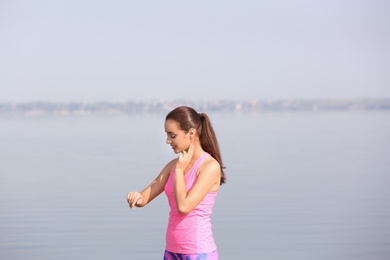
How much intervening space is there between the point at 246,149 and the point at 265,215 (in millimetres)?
8774

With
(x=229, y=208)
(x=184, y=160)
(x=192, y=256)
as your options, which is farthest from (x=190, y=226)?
(x=229, y=208)

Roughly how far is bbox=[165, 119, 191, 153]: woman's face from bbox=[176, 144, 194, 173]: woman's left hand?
21 mm

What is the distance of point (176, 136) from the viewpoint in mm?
2771

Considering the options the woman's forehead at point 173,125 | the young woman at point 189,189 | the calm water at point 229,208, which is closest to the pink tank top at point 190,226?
the young woman at point 189,189

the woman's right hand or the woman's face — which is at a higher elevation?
the woman's face

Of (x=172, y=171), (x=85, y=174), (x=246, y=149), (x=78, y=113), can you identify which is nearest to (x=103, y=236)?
(x=172, y=171)

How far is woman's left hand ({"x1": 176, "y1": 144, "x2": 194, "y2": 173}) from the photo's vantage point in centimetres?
272

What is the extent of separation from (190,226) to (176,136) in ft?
0.84

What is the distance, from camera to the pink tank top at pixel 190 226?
2758 mm

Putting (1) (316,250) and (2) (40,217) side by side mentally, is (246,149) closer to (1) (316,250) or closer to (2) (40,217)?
(2) (40,217)

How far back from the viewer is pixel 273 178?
10820 millimetres

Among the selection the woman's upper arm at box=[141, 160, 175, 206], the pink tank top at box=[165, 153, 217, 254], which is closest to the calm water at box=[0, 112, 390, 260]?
the woman's upper arm at box=[141, 160, 175, 206]

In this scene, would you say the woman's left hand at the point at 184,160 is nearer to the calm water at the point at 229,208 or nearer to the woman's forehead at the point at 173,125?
the woman's forehead at the point at 173,125

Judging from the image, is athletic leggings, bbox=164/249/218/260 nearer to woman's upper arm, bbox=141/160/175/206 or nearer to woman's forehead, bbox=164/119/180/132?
woman's upper arm, bbox=141/160/175/206
